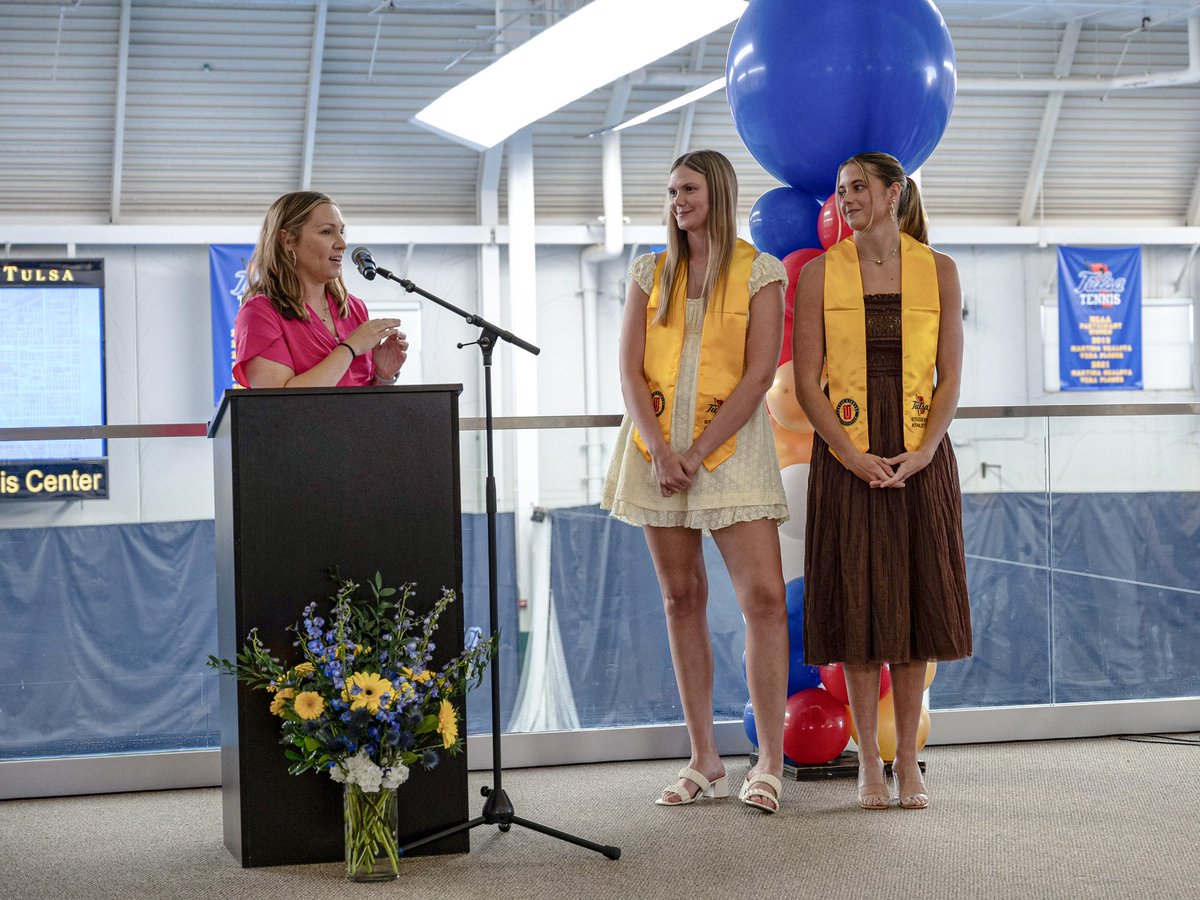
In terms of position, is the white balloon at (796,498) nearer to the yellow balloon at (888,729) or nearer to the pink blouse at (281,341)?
the yellow balloon at (888,729)

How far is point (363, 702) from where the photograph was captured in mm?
2156

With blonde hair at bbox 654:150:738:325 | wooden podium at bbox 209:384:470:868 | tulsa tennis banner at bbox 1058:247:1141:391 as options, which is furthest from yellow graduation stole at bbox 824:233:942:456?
tulsa tennis banner at bbox 1058:247:1141:391

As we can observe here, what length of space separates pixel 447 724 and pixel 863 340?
1185mm

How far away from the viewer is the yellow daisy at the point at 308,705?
7.09ft

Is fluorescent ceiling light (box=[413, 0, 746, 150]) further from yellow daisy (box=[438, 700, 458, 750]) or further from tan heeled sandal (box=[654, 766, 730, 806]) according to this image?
yellow daisy (box=[438, 700, 458, 750])

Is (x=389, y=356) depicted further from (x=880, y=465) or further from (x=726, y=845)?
(x=726, y=845)

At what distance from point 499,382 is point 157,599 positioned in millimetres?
6818

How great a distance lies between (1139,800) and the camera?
2.72m

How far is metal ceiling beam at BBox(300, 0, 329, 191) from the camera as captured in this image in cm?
832

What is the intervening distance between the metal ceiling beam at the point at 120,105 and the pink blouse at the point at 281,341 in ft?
21.9

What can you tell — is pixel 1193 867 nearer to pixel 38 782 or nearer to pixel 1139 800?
pixel 1139 800

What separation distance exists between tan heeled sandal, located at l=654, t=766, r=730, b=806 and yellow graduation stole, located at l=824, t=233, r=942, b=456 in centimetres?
79

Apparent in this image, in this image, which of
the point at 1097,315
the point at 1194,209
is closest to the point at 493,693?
the point at 1097,315

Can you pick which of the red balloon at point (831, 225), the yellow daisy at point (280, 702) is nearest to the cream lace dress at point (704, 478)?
the red balloon at point (831, 225)
